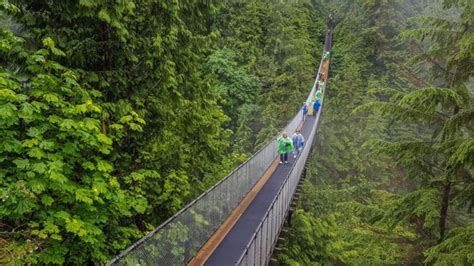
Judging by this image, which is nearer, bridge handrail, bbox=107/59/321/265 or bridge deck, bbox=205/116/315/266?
bridge handrail, bbox=107/59/321/265

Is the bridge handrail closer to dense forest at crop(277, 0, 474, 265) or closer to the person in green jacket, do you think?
the person in green jacket

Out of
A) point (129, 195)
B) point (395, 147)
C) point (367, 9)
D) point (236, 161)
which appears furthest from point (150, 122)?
point (367, 9)

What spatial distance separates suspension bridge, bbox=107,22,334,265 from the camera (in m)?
6.23

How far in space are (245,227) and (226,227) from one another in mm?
422

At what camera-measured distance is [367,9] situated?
37.4 meters

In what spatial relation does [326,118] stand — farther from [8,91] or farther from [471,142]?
[8,91]

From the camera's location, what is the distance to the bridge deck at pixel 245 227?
7961 millimetres

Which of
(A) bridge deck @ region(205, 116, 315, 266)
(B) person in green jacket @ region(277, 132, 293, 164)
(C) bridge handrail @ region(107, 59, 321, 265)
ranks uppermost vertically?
(B) person in green jacket @ region(277, 132, 293, 164)

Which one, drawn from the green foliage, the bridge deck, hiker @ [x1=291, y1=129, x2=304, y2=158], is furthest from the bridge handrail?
hiker @ [x1=291, y1=129, x2=304, y2=158]

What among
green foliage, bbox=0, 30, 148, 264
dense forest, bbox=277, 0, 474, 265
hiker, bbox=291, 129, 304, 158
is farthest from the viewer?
hiker, bbox=291, 129, 304, 158

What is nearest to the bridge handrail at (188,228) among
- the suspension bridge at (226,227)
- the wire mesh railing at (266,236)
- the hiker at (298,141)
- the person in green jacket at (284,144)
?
the suspension bridge at (226,227)

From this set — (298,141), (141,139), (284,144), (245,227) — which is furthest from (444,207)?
(141,139)

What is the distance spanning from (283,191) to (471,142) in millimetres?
4382

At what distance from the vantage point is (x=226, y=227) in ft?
30.8
